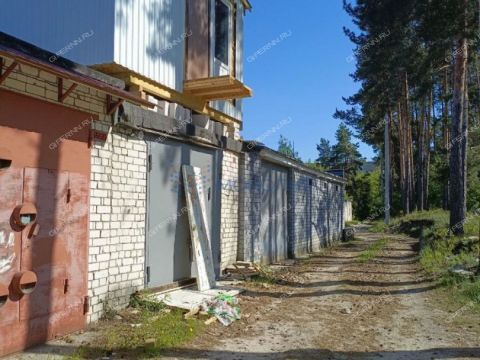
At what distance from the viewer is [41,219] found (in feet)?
17.0

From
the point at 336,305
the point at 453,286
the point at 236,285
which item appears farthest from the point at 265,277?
the point at 453,286

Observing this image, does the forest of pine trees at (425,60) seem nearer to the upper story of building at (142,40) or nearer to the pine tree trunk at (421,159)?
the pine tree trunk at (421,159)

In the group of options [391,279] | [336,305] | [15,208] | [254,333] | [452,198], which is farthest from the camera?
[452,198]

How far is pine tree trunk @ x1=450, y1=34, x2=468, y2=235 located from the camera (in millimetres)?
14641

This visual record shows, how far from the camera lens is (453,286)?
899cm

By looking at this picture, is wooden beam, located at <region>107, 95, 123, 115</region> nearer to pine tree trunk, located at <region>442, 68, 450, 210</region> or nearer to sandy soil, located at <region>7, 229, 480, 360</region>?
sandy soil, located at <region>7, 229, 480, 360</region>

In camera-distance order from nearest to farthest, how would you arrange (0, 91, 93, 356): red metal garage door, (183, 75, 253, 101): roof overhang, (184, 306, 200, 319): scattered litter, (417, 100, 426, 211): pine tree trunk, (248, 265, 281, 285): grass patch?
(0, 91, 93, 356): red metal garage door
(184, 306, 200, 319): scattered litter
(183, 75, 253, 101): roof overhang
(248, 265, 281, 285): grass patch
(417, 100, 426, 211): pine tree trunk

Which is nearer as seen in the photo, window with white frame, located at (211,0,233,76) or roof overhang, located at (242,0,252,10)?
window with white frame, located at (211,0,233,76)

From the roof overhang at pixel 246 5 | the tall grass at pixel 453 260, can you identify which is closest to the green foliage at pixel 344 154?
the tall grass at pixel 453 260

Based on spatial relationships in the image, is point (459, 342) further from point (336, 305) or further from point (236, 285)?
point (236, 285)

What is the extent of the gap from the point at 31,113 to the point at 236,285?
535cm

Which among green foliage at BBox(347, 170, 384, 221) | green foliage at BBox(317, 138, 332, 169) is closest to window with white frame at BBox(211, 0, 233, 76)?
green foliage at BBox(347, 170, 384, 221)

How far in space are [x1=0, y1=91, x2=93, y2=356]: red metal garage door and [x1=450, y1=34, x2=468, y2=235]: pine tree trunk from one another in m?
12.5

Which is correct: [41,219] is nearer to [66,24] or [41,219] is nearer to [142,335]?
[142,335]
